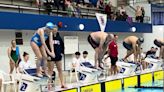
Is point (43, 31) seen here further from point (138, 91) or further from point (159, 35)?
point (159, 35)

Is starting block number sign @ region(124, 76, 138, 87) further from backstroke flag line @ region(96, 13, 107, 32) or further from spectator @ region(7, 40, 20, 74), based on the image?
backstroke flag line @ region(96, 13, 107, 32)

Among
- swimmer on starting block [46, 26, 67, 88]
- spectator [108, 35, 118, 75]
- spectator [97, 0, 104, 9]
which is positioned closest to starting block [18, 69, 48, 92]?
swimmer on starting block [46, 26, 67, 88]

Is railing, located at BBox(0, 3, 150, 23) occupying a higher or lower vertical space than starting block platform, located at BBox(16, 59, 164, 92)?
higher

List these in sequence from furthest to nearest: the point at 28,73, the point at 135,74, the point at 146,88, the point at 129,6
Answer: the point at 129,6
the point at 135,74
the point at 146,88
the point at 28,73

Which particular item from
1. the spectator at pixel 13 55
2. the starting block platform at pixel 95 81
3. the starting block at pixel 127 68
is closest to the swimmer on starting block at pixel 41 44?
the starting block platform at pixel 95 81

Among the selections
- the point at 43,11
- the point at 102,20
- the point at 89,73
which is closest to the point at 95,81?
the point at 89,73

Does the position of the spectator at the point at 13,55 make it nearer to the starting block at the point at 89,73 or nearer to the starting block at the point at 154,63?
the starting block at the point at 89,73

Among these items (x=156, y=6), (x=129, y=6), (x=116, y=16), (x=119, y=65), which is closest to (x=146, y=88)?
(x=119, y=65)

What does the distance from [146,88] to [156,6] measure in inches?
497

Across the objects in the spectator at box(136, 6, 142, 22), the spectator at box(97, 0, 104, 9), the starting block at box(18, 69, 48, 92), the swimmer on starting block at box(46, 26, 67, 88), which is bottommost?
the starting block at box(18, 69, 48, 92)

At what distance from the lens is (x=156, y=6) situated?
1959 centimetres

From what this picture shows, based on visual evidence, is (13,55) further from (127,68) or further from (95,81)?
(127,68)

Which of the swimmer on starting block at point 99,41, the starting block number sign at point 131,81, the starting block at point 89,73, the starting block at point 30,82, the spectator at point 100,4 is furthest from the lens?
the spectator at point 100,4

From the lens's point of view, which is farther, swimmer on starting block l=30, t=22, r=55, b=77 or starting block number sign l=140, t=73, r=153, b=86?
starting block number sign l=140, t=73, r=153, b=86
